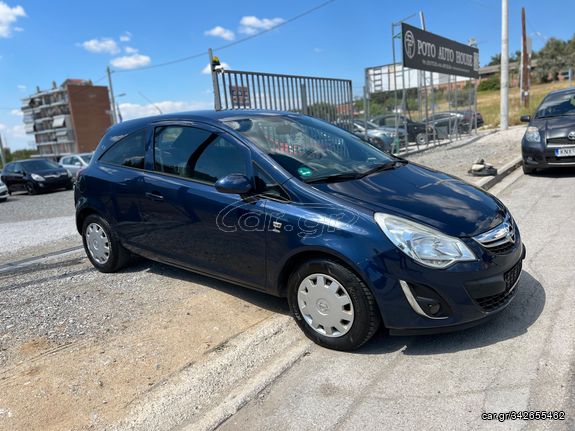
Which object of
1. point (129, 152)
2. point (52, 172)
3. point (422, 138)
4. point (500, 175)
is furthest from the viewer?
point (422, 138)

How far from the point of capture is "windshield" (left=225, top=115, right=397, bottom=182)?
3.51 meters

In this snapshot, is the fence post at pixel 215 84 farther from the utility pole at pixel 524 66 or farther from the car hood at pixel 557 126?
the utility pole at pixel 524 66

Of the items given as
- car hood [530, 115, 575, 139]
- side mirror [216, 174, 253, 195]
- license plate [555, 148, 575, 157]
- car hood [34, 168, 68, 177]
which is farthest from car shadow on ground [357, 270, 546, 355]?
car hood [34, 168, 68, 177]

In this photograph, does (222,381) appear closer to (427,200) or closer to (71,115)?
(427,200)

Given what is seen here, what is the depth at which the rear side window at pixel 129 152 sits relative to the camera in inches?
174

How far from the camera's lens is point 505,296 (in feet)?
10.1

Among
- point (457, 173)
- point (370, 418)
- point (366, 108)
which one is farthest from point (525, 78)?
point (370, 418)

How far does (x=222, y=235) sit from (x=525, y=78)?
3562 cm

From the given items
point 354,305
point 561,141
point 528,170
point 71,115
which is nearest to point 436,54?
point 528,170

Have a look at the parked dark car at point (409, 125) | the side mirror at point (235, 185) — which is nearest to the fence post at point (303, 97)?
the parked dark car at point (409, 125)

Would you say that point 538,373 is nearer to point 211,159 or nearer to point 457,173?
point 211,159

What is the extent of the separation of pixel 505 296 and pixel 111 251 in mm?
3700

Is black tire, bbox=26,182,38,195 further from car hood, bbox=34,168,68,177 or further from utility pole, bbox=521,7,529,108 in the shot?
utility pole, bbox=521,7,529,108

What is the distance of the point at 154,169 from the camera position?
4.21m
